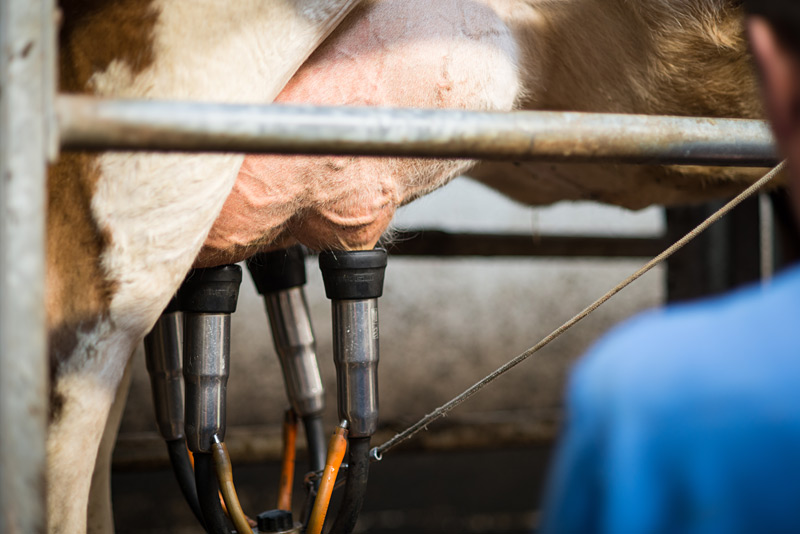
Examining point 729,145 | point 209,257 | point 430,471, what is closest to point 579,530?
point 729,145

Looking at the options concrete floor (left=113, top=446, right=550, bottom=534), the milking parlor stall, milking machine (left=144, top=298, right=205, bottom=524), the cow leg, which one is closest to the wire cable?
the milking parlor stall

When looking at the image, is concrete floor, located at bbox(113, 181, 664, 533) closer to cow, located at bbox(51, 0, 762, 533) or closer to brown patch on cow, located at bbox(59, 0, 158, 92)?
cow, located at bbox(51, 0, 762, 533)

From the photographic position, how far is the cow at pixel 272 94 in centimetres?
70

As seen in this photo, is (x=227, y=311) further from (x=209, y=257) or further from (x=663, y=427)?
(x=663, y=427)

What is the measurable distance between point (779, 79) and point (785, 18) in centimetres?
2

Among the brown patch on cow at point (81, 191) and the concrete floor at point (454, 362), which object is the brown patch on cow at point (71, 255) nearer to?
the brown patch on cow at point (81, 191)

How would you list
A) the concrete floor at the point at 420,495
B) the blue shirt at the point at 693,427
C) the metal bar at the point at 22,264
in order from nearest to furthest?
the blue shirt at the point at 693,427 → the metal bar at the point at 22,264 → the concrete floor at the point at 420,495

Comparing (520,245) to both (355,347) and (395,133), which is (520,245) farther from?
(395,133)

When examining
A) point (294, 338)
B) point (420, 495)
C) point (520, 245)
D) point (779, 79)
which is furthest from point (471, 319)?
point (779, 79)

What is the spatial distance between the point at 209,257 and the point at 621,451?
0.67m

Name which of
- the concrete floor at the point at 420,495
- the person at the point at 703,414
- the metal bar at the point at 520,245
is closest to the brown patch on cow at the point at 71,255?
the person at the point at 703,414

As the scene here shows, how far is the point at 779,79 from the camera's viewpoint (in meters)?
0.27

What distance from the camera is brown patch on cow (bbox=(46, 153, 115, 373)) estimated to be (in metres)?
0.71

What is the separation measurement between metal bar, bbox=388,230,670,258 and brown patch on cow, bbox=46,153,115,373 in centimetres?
88
